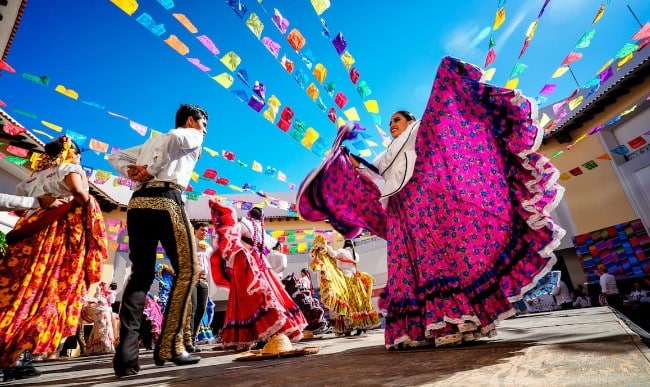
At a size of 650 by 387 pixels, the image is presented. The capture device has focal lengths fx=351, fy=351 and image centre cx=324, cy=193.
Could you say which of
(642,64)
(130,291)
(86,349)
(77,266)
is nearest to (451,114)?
(130,291)

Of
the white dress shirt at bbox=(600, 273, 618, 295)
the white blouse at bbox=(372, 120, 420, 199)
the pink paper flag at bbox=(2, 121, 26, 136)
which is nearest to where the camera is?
the white blouse at bbox=(372, 120, 420, 199)

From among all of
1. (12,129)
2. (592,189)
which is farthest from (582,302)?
(12,129)

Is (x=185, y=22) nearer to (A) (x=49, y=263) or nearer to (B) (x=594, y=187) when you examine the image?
(A) (x=49, y=263)

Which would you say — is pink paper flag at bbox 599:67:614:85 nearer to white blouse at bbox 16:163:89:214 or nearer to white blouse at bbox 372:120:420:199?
white blouse at bbox 372:120:420:199

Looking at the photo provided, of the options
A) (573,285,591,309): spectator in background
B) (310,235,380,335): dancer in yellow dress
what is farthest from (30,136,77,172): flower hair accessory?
(573,285,591,309): spectator in background

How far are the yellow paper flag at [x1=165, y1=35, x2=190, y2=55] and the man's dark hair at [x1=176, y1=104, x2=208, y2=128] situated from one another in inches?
70.4

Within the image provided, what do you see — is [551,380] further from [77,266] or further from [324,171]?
[77,266]

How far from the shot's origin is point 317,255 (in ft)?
19.9

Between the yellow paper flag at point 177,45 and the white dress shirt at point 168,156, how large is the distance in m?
2.05

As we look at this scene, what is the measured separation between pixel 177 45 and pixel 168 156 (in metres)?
2.36

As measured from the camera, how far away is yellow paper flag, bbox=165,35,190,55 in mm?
3930

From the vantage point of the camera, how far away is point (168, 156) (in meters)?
2.26

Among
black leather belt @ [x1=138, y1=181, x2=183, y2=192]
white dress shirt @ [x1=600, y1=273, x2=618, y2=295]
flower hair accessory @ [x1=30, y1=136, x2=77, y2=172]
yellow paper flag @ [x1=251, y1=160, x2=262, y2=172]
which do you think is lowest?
white dress shirt @ [x1=600, y1=273, x2=618, y2=295]

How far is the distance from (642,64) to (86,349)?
16.9m
